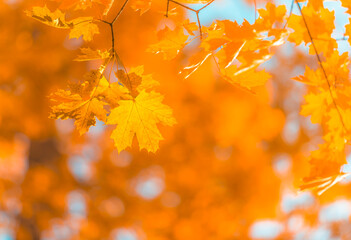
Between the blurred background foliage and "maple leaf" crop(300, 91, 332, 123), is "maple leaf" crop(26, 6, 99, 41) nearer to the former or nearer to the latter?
"maple leaf" crop(300, 91, 332, 123)

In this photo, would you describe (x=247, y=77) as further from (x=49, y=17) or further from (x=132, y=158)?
(x=132, y=158)

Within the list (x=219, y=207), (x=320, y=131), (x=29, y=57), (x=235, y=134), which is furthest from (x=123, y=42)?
(x=320, y=131)

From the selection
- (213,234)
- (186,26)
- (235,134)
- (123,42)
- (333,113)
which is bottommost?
(333,113)

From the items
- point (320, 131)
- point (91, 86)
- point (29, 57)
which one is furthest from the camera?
point (320, 131)

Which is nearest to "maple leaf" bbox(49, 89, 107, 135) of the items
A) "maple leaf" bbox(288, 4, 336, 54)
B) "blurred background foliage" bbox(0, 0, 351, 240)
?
"maple leaf" bbox(288, 4, 336, 54)

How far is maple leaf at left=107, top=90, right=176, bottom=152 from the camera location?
0.75 m

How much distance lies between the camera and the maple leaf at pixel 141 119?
0.75m

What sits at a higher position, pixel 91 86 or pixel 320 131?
pixel 320 131

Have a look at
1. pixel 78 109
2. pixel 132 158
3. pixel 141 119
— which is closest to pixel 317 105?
pixel 141 119

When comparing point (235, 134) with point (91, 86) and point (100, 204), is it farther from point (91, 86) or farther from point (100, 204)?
point (91, 86)

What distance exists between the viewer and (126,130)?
30.3 inches

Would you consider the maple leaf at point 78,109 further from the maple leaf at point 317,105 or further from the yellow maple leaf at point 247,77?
the maple leaf at point 317,105

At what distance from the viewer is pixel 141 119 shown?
2.52 feet

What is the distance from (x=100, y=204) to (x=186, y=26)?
393cm
